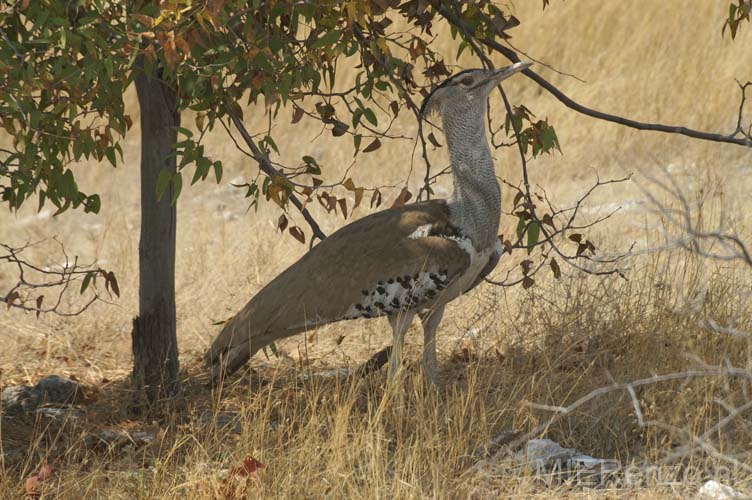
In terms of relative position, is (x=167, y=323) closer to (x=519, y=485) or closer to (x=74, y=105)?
(x=74, y=105)

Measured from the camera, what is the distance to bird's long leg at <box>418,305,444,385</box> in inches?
178

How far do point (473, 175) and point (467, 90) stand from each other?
36 centimetres

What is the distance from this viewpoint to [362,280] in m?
4.46

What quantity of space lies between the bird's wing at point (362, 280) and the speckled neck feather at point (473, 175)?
3.5 inches

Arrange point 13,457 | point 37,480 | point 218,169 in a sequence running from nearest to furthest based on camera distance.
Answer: point 37,480
point 218,169
point 13,457

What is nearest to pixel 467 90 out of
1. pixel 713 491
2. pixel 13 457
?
pixel 713 491

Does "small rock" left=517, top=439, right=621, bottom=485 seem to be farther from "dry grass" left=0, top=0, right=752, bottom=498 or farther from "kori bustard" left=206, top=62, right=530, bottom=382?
"kori bustard" left=206, top=62, right=530, bottom=382

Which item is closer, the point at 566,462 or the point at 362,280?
the point at 566,462

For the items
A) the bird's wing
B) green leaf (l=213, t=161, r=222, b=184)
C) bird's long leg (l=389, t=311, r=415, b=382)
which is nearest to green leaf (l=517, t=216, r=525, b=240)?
the bird's wing

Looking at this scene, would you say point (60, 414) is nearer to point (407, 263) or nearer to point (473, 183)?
point (407, 263)

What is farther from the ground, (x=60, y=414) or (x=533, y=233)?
(x=533, y=233)

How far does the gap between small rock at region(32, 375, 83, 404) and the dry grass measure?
0.08 metres

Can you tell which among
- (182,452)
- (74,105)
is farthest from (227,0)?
(182,452)

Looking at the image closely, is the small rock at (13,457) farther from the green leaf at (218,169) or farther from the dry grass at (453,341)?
the green leaf at (218,169)
